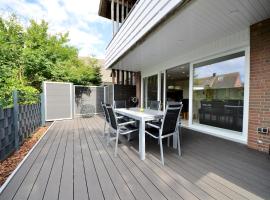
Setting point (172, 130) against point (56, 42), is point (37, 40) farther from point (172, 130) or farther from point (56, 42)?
point (172, 130)

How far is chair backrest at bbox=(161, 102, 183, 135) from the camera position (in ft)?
7.96

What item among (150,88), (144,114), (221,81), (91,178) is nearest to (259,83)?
(221,81)

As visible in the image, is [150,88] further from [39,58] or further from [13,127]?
[39,58]

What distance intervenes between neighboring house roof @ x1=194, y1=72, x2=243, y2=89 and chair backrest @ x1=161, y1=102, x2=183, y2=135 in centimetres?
191

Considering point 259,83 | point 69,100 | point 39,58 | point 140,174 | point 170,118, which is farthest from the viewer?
point 39,58

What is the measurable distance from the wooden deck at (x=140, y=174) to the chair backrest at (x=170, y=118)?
508 mm

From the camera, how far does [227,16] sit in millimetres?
2613

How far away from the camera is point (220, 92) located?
390cm

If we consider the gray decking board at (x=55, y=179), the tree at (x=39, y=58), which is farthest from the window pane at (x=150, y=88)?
the gray decking board at (x=55, y=179)

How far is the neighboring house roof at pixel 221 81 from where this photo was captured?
138 inches

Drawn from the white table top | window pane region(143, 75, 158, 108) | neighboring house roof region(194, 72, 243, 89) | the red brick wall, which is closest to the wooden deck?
the red brick wall

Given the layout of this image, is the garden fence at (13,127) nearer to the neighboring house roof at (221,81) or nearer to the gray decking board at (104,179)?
the gray decking board at (104,179)

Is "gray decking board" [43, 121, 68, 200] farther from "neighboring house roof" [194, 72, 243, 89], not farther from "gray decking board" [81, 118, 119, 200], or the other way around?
"neighboring house roof" [194, 72, 243, 89]

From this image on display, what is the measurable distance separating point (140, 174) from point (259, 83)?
2.89 meters
